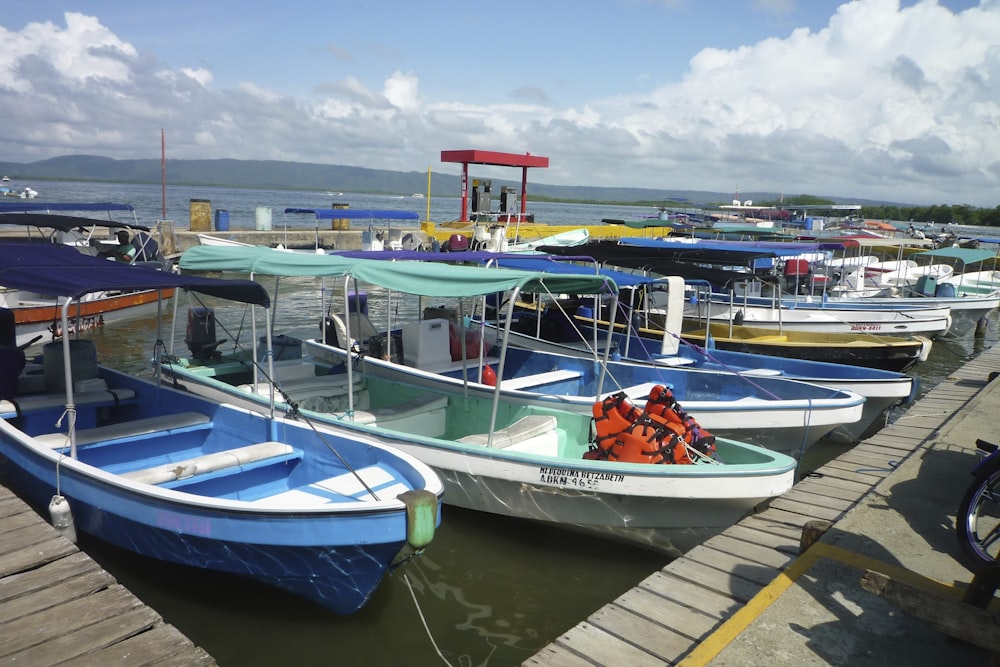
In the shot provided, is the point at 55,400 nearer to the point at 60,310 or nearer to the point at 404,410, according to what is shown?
the point at 404,410

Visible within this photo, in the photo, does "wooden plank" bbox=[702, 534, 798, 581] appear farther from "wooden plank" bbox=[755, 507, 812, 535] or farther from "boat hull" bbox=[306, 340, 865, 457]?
"boat hull" bbox=[306, 340, 865, 457]

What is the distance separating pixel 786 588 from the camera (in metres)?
4.15

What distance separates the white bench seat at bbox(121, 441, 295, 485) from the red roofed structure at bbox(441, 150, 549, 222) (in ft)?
82.0

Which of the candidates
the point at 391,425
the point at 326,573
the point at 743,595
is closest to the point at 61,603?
the point at 326,573

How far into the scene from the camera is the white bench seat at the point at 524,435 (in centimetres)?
746

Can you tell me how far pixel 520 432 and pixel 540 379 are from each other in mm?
2081

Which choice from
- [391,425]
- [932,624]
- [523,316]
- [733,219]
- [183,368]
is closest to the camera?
[932,624]

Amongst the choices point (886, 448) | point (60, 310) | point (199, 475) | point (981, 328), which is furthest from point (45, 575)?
point (981, 328)

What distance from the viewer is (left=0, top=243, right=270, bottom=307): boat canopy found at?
19.5ft

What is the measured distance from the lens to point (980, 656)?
3527 mm

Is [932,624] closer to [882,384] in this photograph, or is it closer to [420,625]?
[420,625]

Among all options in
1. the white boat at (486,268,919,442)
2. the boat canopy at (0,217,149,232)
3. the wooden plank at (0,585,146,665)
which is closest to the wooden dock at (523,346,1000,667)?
the wooden plank at (0,585,146,665)

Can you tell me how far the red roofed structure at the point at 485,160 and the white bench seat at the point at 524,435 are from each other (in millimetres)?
23664

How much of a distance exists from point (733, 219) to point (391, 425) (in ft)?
167
